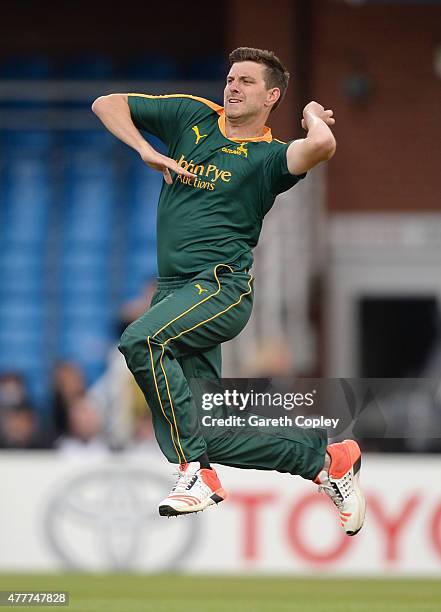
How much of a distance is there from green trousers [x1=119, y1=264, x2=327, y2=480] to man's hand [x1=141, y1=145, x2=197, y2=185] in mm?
484

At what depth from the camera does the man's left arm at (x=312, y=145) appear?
7145 mm

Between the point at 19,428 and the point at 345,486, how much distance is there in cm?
629

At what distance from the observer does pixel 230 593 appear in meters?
10.8

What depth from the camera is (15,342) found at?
16.8m

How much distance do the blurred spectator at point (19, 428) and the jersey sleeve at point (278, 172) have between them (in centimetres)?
654

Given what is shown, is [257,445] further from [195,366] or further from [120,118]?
[120,118]

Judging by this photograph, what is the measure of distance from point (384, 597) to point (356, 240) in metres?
6.04

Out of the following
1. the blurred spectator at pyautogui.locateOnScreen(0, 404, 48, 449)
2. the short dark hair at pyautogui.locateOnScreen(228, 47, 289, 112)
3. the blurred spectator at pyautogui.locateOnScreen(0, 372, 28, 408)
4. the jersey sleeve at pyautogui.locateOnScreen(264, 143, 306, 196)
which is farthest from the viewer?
the blurred spectator at pyautogui.locateOnScreen(0, 372, 28, 408)

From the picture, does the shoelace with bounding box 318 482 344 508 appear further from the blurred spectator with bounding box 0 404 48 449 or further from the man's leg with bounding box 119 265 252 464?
the blurred spectator with bounding box 0 404 48 449

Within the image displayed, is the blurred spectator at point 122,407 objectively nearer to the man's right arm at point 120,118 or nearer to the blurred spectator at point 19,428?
the blurred spectator at point 19,428

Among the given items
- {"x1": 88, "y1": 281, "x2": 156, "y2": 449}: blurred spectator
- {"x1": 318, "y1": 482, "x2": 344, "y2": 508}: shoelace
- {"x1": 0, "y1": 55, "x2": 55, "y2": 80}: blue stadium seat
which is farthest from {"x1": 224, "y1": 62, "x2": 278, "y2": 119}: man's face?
{"x1": 0, "y1": 55, "x2": 55, "y2": 80}: blue stadium seat

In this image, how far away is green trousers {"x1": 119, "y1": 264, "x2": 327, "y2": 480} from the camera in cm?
735

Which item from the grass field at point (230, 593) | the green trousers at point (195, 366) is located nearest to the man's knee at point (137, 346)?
the green trousers at point (195, 366)

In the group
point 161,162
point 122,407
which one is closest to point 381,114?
point 122,407
